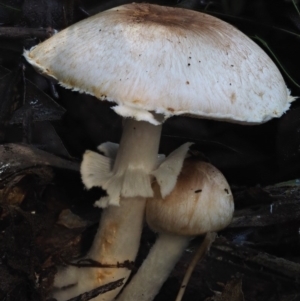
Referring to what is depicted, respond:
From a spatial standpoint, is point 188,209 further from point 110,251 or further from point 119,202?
point 110,251

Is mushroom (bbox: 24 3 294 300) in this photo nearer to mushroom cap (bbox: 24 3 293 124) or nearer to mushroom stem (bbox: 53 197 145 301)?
mushroom cap (bbox: 24 3 293 124)

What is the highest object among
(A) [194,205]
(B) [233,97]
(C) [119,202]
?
(B) [233,97]

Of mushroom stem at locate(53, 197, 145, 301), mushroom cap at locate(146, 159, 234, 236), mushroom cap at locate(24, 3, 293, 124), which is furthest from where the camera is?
mushroom stem at locate(53, 197, 145, 301)

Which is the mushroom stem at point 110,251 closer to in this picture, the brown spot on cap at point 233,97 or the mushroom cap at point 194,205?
the mushroom cap at point 194,205

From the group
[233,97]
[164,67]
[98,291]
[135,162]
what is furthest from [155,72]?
[98,291]

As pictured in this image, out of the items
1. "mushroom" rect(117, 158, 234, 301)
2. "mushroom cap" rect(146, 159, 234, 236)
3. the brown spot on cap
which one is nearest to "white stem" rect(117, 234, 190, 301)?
"mushroom" rect(117, 158, 234, 301)

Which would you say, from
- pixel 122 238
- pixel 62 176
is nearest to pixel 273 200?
pixel 122 238

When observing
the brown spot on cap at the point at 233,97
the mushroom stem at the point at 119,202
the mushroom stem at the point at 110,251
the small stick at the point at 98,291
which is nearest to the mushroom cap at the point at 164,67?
the brown spot on cap at the point at 233,97
